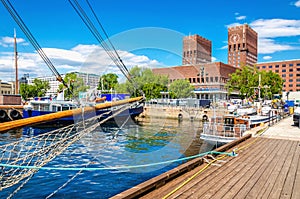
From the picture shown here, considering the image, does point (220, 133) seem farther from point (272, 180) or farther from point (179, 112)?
point (179, 112)

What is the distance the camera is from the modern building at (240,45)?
182750 millimetres

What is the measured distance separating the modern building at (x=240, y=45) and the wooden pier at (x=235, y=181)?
185279mm

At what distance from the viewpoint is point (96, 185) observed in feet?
36.6

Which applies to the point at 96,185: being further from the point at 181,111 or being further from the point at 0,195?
the point at 181,111

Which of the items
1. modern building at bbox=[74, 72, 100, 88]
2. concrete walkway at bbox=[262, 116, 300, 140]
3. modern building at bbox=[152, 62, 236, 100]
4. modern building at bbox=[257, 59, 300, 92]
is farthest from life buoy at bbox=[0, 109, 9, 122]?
modern building at bbox=[257, 59, 300, 92]

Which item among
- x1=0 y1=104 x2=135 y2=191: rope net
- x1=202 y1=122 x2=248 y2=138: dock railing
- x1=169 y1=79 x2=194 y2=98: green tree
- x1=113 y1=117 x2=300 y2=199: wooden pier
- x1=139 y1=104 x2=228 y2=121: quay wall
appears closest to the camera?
x1=113 y1=117 x2=300 y2=199: wooden pier

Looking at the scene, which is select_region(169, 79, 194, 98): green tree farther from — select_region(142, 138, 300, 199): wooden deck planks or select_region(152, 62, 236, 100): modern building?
select_region(142, 138, 300, 199): wooden deck planks

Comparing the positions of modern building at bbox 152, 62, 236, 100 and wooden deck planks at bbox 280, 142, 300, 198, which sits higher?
modern building at bbox 152, 62, 236, 100

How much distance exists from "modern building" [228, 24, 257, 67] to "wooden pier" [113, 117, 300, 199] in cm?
18528

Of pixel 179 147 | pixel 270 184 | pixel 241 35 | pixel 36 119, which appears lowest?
pixel 179 147

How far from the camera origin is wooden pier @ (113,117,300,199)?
5645 mm

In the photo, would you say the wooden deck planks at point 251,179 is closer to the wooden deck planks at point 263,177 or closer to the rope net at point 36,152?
the wooden deck planks at point 263,177

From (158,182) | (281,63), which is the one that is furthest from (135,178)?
(281,63)

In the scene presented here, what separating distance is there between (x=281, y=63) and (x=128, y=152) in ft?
446
